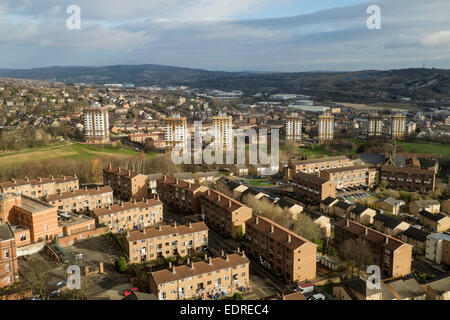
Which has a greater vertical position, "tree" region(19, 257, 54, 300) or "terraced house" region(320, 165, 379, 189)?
"terraced house" region(320, 165, 379, 189)

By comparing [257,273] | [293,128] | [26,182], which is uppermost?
[293,128]

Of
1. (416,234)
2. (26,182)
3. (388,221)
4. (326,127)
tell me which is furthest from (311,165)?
(26,182)

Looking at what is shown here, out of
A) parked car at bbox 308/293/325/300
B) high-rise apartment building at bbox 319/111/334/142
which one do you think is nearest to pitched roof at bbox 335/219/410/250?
parked car at bbox 308/293/325/300

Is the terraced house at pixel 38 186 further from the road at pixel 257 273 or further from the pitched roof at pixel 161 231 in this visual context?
the pitched roof at pixel 161 231

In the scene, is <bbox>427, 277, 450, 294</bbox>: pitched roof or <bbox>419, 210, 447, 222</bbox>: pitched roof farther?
<bbox>419, 210, 447, 222</bbox>: pitched roof

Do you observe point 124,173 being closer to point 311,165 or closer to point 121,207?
point 121,207

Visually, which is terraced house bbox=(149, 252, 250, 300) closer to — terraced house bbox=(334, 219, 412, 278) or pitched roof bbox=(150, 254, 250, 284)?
pitched roof bbox=(150, 254, 250, 284)

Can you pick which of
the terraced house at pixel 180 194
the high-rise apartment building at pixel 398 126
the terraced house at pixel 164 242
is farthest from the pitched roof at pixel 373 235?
the high-rise apartment building at pixel 398 126

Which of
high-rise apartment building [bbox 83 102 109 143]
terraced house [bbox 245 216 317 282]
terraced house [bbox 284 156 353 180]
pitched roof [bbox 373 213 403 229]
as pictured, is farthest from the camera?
high-rise apartment building [bbox 83 102 109 143]
